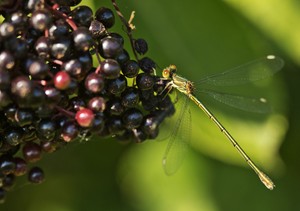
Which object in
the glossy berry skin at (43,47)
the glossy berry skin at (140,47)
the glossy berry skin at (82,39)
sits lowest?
the glossy berry skin at (140,47)

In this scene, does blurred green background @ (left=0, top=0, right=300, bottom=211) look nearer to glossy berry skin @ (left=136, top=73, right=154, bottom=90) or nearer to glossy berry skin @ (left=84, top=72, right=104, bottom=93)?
glossy berry skin @ (left=136, top=73, right=154, bottom=90)

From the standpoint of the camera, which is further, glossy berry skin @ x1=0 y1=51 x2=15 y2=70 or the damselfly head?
the damselfly head

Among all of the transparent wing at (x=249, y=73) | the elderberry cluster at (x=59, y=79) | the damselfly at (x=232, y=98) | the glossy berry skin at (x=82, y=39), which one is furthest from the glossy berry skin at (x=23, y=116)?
the transparent wing at (x=249, y=73)

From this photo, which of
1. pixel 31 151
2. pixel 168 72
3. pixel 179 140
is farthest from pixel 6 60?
pixel 179 140

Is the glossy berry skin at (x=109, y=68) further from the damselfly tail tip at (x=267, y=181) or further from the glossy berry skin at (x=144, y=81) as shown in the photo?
the damselfly tail tip at (x=267, y=181)

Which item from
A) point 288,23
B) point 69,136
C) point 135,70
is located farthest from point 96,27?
point 288,23

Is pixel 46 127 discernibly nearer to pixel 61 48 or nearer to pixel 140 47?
pixel 61 48

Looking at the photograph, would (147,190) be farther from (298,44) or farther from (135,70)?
(135,70)

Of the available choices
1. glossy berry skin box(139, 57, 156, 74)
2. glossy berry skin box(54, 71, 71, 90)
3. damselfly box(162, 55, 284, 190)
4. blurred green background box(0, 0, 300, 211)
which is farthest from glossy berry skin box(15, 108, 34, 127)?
damselfly box(162, 55, 284, 190)
